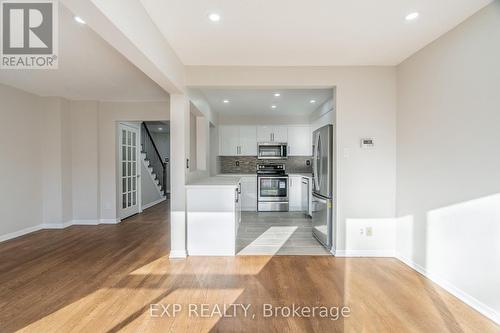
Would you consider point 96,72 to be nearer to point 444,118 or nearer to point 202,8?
point 202,8

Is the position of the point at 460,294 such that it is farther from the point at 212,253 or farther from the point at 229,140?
the point at 229,140

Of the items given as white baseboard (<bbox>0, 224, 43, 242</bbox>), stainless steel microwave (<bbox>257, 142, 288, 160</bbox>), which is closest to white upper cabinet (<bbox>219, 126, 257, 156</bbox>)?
stainless steel microwave (<bbox>257, 142, 288, 160</bbox>)

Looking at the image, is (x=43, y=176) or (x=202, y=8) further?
(x=43, y=176)

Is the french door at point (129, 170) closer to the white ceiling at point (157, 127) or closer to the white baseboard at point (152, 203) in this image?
the white baseboard at point (152, 203)

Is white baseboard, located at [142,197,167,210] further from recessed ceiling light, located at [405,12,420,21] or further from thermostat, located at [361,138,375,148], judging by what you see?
recessed ceiling light, located at [405,12,420,21]

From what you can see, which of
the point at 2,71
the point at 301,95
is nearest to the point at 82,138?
the point at 2,71

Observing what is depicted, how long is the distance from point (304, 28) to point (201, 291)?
112 inches

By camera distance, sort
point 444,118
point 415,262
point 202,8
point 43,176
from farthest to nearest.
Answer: point 43,176
point 415,262
point 444,118
point 202,8

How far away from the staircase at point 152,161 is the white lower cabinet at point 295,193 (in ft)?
13.7

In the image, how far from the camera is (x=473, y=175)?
6.84 ft

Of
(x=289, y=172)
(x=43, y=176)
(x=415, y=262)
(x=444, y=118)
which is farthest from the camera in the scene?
(x=289, y=172)

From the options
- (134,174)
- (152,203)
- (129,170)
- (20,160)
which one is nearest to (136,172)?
(134,174)

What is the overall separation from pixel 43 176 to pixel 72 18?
374 centimetres

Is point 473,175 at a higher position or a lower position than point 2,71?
lower
